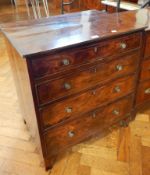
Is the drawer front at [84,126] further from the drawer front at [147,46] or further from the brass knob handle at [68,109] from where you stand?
the drawer front at [147,46]

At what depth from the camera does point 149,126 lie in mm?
1627

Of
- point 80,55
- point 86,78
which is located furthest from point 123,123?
point 80,55

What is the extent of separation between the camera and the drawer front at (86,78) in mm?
1006

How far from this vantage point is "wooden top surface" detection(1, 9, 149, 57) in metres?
0.94

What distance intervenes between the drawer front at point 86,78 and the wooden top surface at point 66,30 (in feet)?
0.58

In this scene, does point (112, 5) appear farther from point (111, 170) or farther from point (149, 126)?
point (111, 170)

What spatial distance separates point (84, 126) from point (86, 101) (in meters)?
0.20

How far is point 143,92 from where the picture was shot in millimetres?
1563

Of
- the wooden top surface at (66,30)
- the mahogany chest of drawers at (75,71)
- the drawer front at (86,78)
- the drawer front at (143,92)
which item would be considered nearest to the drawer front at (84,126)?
the mahogany chest of drawers at (75,71)

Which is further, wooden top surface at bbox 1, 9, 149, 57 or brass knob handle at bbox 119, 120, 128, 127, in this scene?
brass knob handle at bbox 119, 120, 128, 127

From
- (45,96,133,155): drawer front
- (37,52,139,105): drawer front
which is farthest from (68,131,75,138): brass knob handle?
(37,52,139,105): drawer front

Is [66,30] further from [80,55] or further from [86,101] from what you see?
[86,101]

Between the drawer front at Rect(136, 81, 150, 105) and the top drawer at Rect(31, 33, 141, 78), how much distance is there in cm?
39

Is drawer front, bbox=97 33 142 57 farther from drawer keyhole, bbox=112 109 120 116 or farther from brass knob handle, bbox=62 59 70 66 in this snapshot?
drawer keyhole, bbox=112 109 120 116
